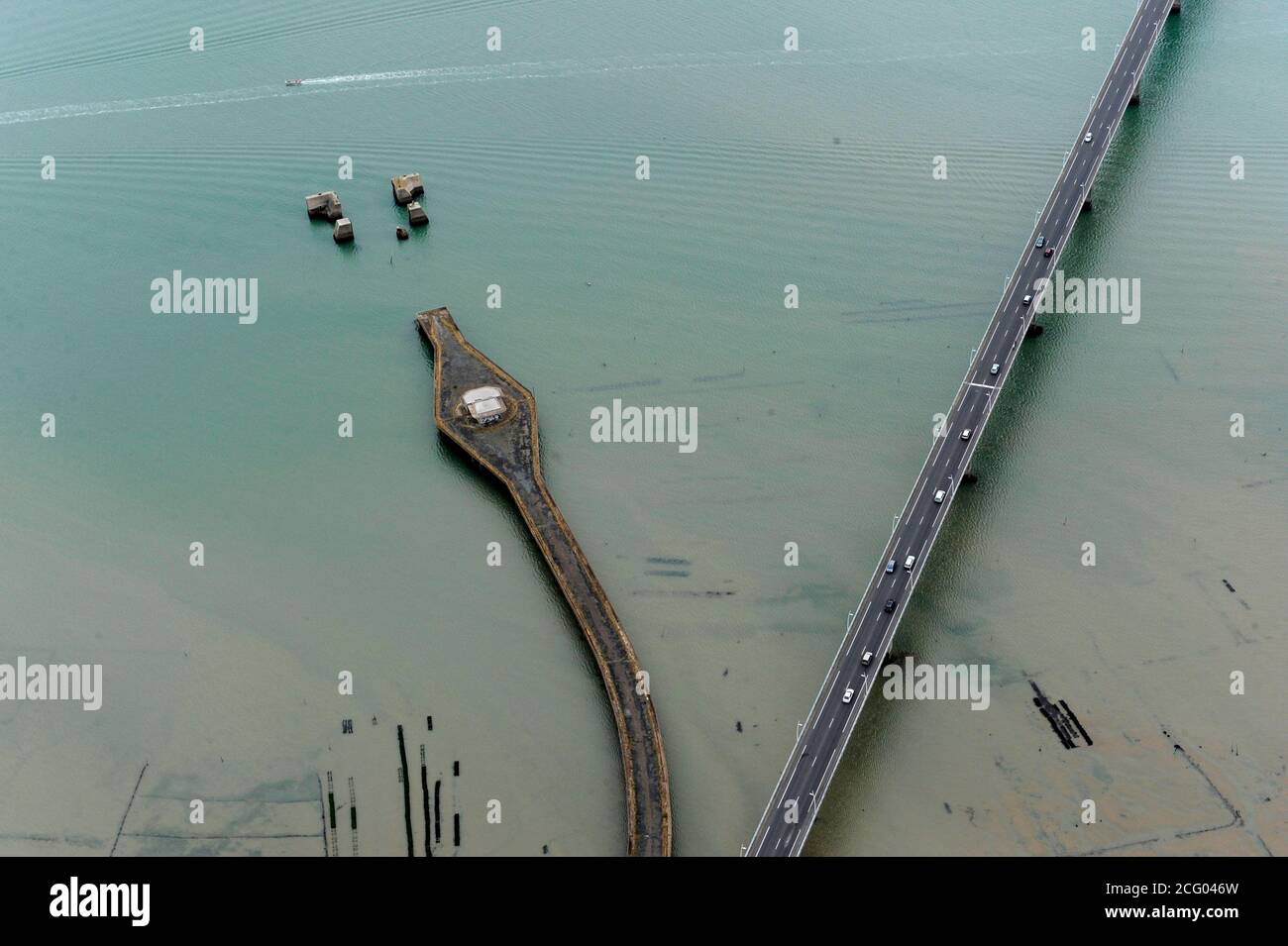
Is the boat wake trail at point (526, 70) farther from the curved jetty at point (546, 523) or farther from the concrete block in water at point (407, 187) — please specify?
the curved jetty at point (546, 523)

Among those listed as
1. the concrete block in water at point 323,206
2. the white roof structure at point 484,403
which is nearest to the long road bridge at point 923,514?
the white roof structure at point 484,403

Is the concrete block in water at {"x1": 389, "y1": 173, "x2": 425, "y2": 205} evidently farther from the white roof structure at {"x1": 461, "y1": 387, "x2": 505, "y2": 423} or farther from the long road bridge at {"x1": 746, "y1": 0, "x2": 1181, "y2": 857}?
the long road bridge at {"x1": 746, "y1": 0, "x2": 1181, "y2": 857}

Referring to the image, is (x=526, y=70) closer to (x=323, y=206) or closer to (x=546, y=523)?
(x=323, y=206)

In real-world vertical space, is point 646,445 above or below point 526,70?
below

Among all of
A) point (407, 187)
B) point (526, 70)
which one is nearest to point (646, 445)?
point (407, 187)

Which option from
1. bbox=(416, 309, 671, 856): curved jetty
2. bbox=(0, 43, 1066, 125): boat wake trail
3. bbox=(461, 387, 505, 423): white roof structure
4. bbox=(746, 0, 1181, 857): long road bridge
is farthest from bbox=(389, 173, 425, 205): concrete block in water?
bbox=(746, 0, 1181, 857): long road bridge

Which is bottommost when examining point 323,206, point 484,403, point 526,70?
point 484,403

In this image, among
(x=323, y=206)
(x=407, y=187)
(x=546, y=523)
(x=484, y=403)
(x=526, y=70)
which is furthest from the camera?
(x=526, y=70)
